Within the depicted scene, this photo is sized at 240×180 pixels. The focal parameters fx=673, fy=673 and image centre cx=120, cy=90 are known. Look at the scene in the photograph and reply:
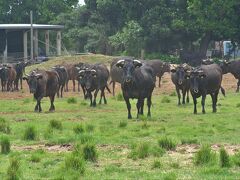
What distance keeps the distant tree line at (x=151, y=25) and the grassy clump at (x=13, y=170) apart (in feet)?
157

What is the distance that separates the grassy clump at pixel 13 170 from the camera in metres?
11.6

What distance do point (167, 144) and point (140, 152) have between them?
127 centimetres

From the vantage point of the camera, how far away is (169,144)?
1488 centimetres

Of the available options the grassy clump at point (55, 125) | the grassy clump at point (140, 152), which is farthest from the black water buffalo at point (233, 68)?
the grassy clump at point (140, 152)

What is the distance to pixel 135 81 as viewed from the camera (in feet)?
73.0

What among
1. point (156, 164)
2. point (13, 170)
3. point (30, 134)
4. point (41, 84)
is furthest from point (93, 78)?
point (13, 170)

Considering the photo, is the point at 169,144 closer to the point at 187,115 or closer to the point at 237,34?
the point at 187,115

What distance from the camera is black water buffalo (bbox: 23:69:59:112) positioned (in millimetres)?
25375

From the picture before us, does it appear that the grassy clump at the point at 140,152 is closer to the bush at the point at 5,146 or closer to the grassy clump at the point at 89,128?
the bush at the point at 5,146

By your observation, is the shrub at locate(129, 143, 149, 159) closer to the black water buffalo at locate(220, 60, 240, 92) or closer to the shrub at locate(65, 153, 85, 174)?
the shrub at locate(65, 153, 85, 174)

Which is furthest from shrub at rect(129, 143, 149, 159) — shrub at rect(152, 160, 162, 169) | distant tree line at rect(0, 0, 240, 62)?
distant tree line at rect(0, 0, 240, 62)

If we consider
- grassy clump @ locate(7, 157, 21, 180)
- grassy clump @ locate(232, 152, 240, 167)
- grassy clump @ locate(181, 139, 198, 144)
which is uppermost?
grassy clump @ locate(232, 152, 240, 167)

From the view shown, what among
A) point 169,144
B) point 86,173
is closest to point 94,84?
point 169,144

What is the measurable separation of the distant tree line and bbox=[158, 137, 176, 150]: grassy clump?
4472cm
